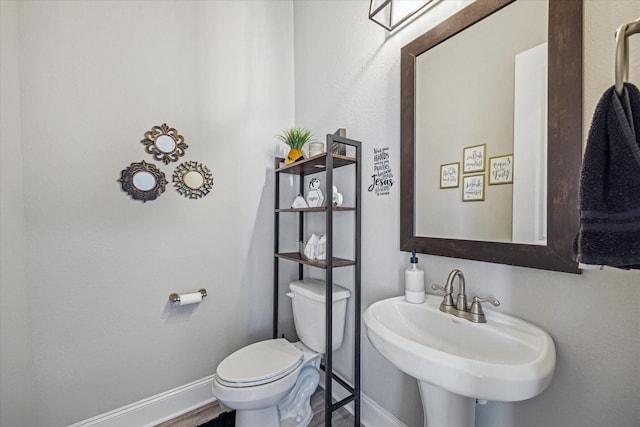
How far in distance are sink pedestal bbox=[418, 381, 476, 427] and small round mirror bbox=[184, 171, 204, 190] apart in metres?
1.57

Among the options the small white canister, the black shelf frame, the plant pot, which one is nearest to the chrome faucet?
the black shelf frame

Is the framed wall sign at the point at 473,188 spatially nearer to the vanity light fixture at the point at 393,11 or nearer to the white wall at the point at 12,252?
the vanity light fixture at the point at 393,11

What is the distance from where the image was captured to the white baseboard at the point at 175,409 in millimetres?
1371

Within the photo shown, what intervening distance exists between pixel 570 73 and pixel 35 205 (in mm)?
2168

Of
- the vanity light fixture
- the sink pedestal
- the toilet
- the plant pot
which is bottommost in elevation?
the toilet

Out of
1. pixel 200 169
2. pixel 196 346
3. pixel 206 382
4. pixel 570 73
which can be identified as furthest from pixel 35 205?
pixel 570 73

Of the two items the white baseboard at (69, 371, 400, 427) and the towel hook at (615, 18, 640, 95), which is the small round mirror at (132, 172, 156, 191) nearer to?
the white baseboard at (69, 371, 400, 427)

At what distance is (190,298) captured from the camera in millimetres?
1561

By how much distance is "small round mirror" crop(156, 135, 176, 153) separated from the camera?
152 cm

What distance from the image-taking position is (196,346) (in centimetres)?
166

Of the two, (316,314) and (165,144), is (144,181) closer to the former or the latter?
(165,144)

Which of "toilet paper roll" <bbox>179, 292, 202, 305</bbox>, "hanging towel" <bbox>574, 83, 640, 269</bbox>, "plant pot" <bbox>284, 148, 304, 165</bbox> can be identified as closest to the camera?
"hanging towel" <bbox>574, 83, 640, 269</bbox>

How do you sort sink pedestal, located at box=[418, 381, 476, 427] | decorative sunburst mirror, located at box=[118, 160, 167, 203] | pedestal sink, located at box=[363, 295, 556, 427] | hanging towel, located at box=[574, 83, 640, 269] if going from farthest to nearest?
decorative sunburst mirror, located at box=[118, 160, 167, 203]
sink pedestal, located at box=[418, 381, 476, 427]
pedestal sink, located at box=[363, 295, 556, 427]
hanging towel, located at box=[574, 83, 640, 269]

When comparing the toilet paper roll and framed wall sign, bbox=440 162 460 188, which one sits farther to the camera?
the toilet paper roll
